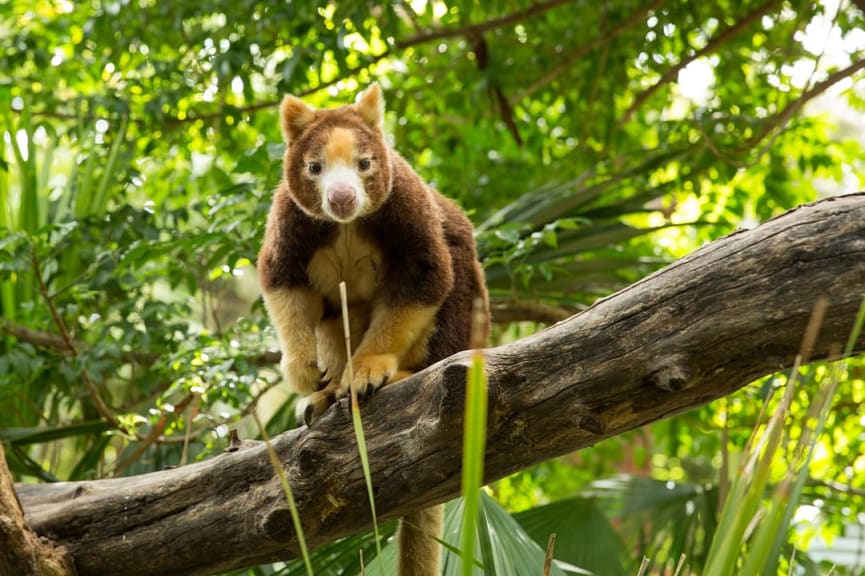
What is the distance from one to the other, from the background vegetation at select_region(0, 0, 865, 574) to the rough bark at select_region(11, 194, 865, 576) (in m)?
0.45

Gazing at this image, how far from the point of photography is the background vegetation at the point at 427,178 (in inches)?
167

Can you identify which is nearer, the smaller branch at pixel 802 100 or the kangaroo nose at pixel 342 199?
the kangaroo nose at pixel 342 199

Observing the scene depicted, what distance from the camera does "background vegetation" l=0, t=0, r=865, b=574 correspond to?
4.23 meters

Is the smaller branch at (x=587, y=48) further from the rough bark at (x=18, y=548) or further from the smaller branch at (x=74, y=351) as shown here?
the rough bark at (x=18, y=548)

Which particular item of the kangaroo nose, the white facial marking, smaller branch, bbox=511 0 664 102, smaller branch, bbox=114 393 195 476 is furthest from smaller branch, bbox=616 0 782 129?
smaller branch, bbox=114 393 195 476

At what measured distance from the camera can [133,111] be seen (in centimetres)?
565

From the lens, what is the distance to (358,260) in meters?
3.49

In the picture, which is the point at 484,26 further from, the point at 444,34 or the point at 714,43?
the point at 714,43

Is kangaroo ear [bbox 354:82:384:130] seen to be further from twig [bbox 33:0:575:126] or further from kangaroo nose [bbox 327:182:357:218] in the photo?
twig [bbox 33:0:575:126]

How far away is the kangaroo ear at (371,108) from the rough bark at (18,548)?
1.70 m

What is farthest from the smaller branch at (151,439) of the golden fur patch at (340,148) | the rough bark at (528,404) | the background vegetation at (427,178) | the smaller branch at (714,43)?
the smaller branch at (714,43)

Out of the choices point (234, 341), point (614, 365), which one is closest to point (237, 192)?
point (234, 341)

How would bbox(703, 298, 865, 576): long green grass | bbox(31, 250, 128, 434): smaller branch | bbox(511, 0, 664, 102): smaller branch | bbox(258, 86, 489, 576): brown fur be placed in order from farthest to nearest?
1. bbox(511, 0, 664, 102): smaller branch
2. bbox(31, 250, 128, 434): smaller branch
3. bbox(258, 86, 489, 576): brown fur
4. bbox(703, 298, 865, 576): long green grass

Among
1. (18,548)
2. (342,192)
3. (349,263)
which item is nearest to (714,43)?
(349,263)
